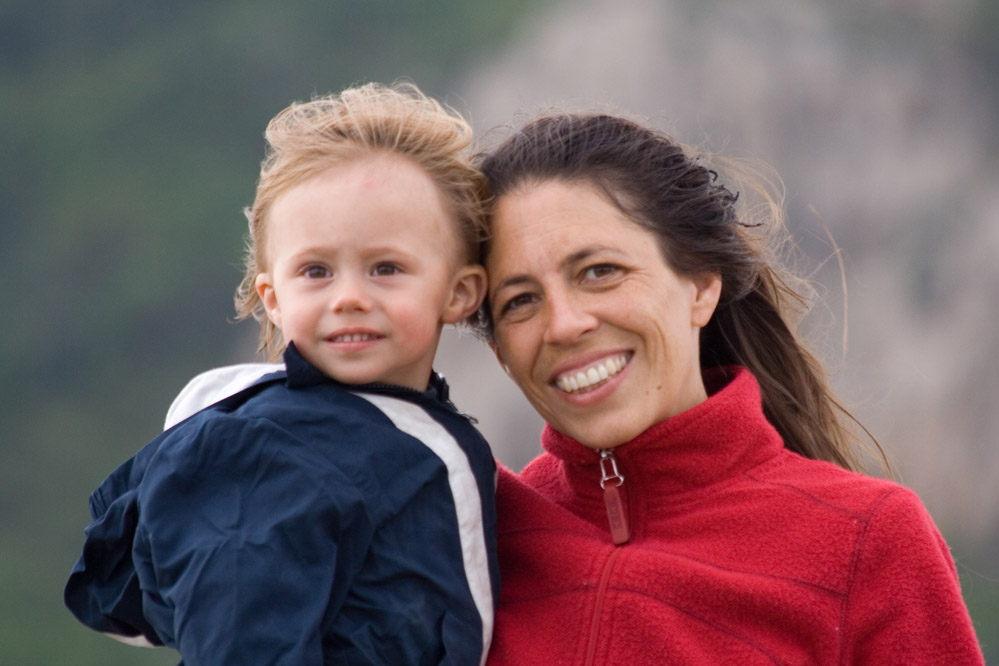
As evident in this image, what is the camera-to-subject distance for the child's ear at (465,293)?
6.88 feet

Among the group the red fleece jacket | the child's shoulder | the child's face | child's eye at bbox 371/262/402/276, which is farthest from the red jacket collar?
the child's shoulder

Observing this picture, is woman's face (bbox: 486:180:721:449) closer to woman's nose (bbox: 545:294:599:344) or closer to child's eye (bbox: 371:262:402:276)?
woman's nose (bbox: 545:294:599:344)

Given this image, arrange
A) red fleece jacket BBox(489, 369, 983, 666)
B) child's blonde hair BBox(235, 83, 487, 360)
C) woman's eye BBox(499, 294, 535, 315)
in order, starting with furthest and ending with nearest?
1. woman's eye BBox(499, 294, 535, 315)
2. child's blonde hair BBox(235, 83, 487, 360)
3. red fleece jacket BBox(489, 369, 983, 666)

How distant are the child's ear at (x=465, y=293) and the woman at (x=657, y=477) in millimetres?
33

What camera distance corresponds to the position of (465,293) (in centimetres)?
214

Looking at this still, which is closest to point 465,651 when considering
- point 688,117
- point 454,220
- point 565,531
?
point 565,531

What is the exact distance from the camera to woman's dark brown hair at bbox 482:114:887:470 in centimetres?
220

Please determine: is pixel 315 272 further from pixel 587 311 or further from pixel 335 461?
pixel 587 311

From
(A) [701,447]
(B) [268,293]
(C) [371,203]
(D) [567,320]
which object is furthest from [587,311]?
(B) [268,293]

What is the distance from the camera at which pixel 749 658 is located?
1881 mm

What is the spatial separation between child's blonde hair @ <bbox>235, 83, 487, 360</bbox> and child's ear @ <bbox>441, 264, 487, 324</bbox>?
1.1 inches

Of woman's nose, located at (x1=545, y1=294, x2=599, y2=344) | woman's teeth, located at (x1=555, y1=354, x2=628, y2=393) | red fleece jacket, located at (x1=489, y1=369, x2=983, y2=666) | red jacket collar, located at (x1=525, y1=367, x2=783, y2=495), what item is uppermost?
woman's nose, located at (x1=545, y1=294, x2=599, y2=344)

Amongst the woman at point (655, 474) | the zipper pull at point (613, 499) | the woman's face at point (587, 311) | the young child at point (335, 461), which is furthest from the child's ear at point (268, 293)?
the zipper pull at point (613, 499)

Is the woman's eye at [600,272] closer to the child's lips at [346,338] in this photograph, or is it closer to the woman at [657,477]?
the woman at [657,477]
